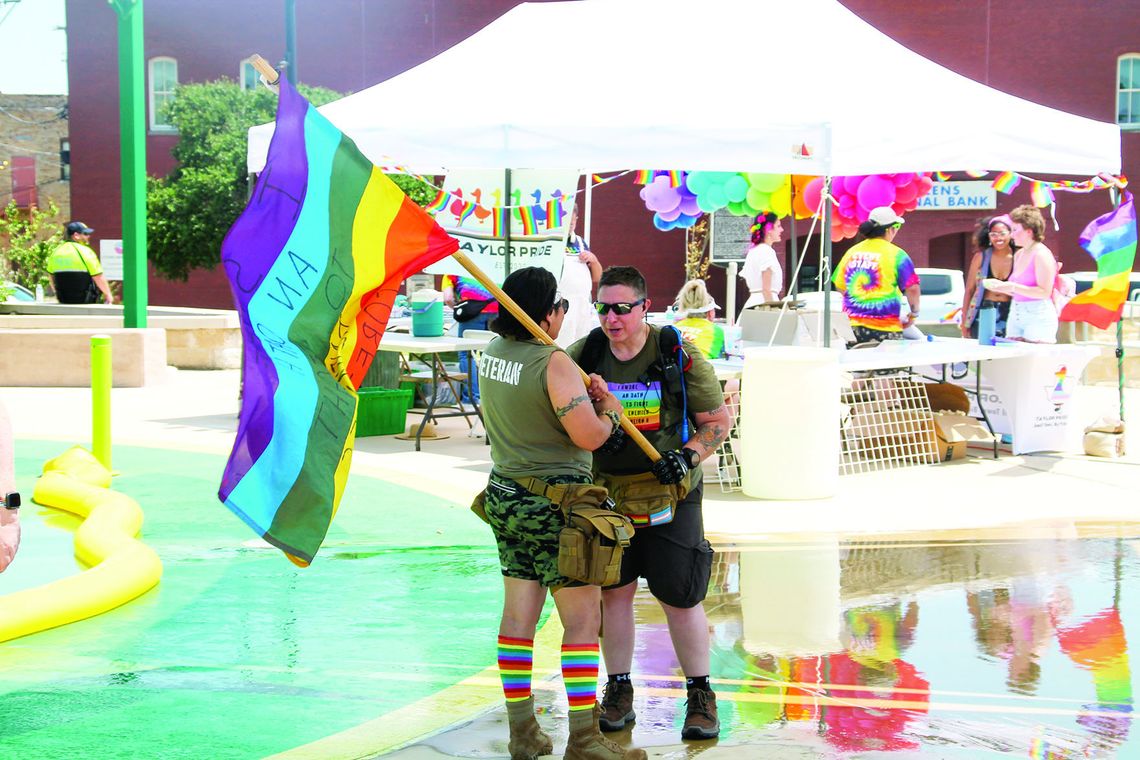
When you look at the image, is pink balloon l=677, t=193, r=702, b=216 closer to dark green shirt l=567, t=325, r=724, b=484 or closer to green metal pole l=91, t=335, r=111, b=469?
green metal pole l=91, t=335, r=111, b=469

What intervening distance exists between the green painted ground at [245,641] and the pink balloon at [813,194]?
643 cm

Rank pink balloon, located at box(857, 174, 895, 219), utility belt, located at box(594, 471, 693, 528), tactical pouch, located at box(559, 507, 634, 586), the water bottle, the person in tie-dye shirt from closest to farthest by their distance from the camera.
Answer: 1. tactical pouch, located at box(559, 507, 634, 586)
2. utility belt, located at box(594, 471, 693, 528)
3. the person in tie-dye shirt
4. the water bottle
5. pink balloon, located at box(857, 174, 895, 219)

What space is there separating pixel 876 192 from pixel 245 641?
381 inches

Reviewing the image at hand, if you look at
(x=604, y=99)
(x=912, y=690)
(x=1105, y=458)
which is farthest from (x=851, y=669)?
(x=1105, y=458)

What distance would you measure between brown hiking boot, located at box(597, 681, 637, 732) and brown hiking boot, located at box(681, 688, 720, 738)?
23 centimetres

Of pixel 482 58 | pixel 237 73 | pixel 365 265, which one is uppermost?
pixel 237 73

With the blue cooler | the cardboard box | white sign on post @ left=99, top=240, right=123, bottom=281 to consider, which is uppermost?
white sign on post @ left=99, top=240, right=123, bottom=281

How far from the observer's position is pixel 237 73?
36.2 metres

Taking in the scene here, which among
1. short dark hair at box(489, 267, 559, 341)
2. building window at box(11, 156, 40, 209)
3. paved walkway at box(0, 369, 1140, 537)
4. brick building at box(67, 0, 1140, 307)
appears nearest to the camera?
short dark hair at box(489, 267, 559, 341)

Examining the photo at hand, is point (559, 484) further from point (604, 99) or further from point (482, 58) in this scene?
point (482, 58)

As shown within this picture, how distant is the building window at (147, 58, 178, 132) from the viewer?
36.6 meters

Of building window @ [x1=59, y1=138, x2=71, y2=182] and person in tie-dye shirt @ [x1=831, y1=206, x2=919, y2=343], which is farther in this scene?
building window @ [x1=59, y1=138, x2=71, y2=182]

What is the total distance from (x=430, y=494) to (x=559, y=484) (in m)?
5.84

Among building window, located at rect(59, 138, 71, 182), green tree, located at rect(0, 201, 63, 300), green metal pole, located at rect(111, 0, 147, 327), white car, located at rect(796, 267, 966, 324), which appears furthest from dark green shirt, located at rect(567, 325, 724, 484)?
building window, located at rect(59, 138, 71, 182)
